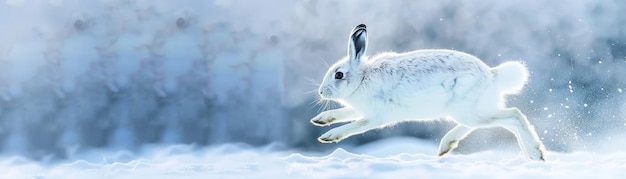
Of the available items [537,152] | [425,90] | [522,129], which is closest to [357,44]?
[425,90]

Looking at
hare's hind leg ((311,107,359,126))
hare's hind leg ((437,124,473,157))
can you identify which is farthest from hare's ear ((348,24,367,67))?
hare's hind leg ((437,124,473,157))

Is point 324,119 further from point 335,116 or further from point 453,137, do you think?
point 453,137

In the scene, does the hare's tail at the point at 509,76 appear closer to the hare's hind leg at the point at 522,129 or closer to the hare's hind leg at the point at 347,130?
the hare's hind leg at the point at 522,129

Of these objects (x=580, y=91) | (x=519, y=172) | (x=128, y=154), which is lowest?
(x=519, y=172)

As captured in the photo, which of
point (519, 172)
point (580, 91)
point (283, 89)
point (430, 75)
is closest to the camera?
point (430, 75)

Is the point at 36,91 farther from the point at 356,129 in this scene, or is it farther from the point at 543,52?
the point at 543,52

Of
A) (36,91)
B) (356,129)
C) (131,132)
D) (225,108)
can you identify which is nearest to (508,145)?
(356,129)
